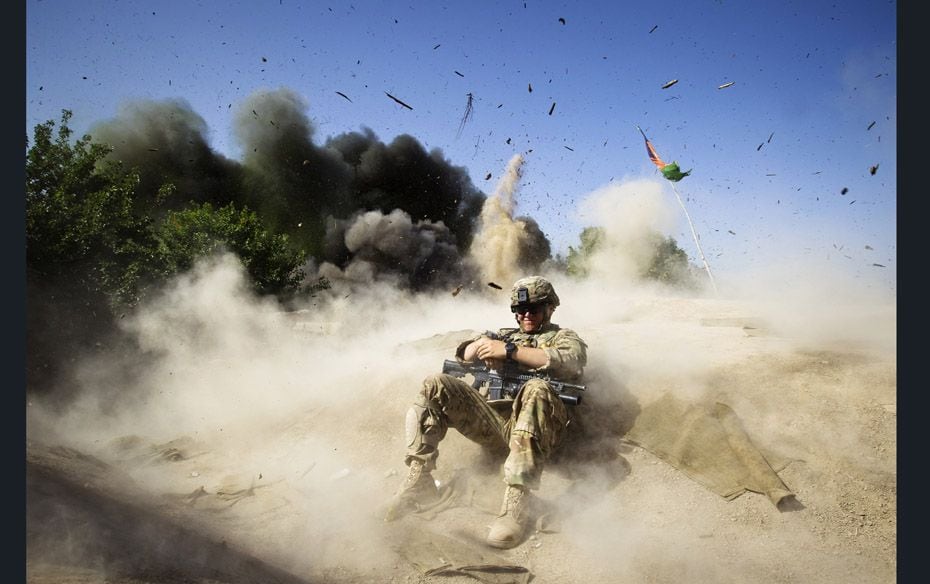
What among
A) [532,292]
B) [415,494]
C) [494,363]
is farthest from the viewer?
[532,292]

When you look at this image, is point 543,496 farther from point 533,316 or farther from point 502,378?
point 533,316

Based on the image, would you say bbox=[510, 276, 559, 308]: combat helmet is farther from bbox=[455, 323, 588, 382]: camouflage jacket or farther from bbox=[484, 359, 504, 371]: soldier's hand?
bbox=[484, 359, 504, 371]: soldier's hand

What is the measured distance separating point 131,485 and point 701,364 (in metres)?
6.01

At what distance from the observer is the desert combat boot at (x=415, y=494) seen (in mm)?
4363

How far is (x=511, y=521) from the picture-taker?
3936 mm

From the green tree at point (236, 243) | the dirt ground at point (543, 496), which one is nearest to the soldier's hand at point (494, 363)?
the dirt ground at point (543, 496)

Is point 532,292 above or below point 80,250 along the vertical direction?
below

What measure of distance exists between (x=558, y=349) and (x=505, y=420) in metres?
0.83

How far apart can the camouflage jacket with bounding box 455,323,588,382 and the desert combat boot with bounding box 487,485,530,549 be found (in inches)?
43.9

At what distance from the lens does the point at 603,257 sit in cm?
2575

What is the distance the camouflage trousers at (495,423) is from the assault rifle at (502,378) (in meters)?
0.15

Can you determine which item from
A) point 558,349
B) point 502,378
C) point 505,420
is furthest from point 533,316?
point 505,420

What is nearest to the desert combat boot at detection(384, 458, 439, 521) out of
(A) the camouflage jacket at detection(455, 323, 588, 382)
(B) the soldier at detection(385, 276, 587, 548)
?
(B) the soldier at detection(385, 276, 587, 548)

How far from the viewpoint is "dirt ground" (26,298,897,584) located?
3389 mm
